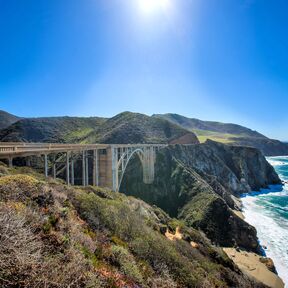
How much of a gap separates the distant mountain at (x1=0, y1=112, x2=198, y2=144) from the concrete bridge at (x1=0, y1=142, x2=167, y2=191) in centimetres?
3363

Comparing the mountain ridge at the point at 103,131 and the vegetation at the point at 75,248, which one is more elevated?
the mountain ridge at the point at 103,131

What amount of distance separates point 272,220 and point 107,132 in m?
62.6

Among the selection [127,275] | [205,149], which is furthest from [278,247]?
[205,149]

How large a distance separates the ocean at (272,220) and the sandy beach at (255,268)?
1.32 metres

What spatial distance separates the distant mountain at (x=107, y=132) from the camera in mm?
82688

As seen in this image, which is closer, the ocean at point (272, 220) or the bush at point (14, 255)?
the bush at point (14, 255)

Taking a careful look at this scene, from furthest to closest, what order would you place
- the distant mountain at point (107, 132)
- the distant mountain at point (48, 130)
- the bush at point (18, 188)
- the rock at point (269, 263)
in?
the distant mountain at point (48, 130) < the distant mountain at point (107, 132) < the rock at point (269, 263) < the bush at point (18, 188)

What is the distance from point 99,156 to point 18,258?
975 inches

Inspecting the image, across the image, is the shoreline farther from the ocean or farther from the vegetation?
the vegetation

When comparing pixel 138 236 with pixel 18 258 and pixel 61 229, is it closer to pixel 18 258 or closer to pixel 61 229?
pixel 61 229

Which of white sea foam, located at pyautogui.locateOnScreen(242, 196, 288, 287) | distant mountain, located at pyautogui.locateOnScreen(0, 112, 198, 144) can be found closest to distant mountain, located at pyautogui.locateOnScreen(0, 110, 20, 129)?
distant mountain, located at pyautogui.locateOnScreen(0, 112, 198, 144)

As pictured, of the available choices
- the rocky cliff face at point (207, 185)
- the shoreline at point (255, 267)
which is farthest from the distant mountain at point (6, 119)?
the shoreline at point (255, 267)

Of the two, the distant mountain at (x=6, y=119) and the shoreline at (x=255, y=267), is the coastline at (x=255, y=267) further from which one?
the distant mountain at (x=6, y=119)

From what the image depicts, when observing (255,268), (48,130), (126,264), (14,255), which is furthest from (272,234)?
(48,130)
